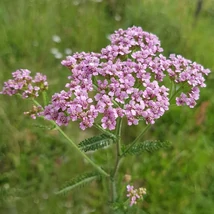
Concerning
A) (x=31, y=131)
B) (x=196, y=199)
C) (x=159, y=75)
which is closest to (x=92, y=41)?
(x=31, y=131)

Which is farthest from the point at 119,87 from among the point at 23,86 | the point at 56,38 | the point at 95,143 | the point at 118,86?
the point at 56,38

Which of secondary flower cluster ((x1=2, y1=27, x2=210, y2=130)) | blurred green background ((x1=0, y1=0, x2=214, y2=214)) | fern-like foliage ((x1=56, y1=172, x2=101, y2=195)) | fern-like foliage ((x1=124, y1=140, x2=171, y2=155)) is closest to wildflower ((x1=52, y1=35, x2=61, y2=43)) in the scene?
blurred green background ((x1=0, y1=0, x2=214, y2=214))

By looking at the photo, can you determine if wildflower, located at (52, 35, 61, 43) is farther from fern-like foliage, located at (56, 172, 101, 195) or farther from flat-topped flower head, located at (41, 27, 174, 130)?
fern-like foliage, located at (56, 172, 101, 195)

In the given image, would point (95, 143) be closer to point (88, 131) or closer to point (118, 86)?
point (118, 86)

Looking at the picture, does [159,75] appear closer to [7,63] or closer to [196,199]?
[196,199]

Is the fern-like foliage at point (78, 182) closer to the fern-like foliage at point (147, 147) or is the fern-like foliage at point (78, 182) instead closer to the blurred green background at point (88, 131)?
the fern-like foliage at point (147, 147)

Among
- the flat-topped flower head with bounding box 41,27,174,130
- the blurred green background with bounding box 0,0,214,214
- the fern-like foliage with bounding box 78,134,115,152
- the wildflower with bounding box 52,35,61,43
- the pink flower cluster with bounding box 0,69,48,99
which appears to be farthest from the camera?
the wildflower with bounding box 52,35,61,43
